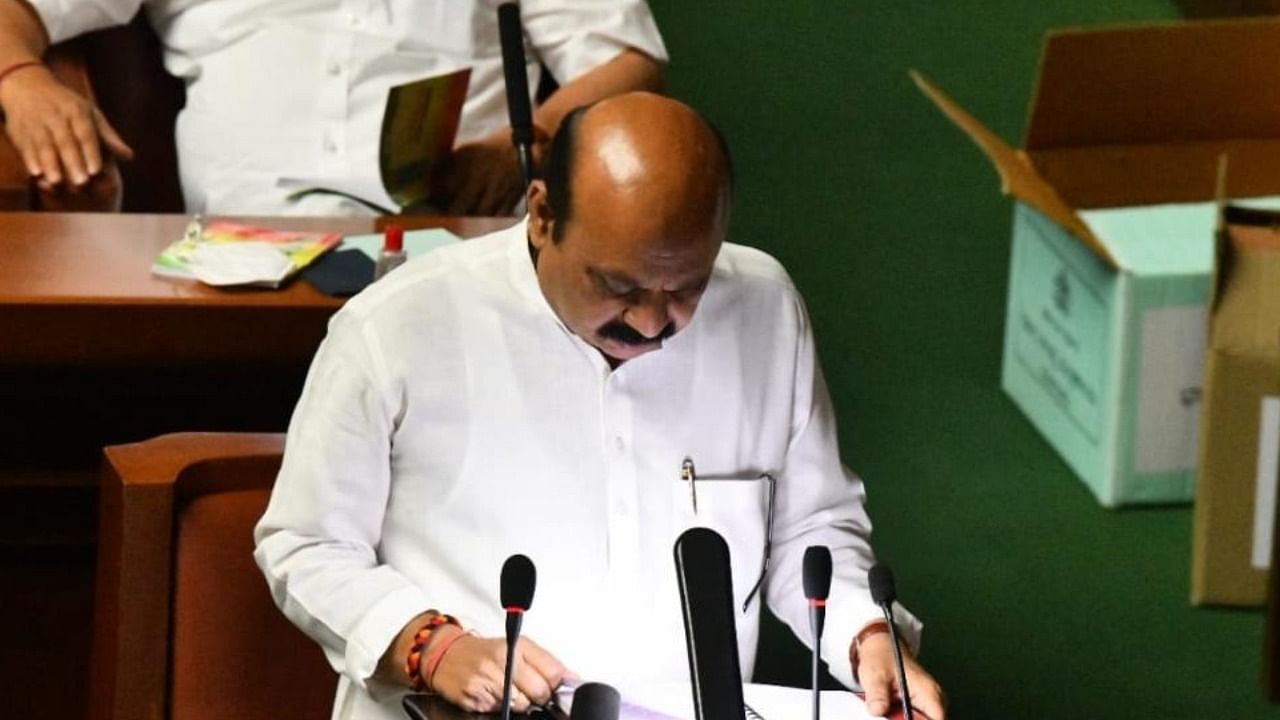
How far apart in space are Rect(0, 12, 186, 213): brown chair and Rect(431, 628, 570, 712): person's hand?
167 centimetres

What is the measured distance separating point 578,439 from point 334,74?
5.21ft

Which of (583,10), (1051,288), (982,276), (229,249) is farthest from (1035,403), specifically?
(982,276)

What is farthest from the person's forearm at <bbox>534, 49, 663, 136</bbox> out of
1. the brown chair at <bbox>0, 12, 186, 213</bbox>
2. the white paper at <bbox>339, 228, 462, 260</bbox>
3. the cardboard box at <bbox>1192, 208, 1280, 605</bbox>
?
the cardboard box at <bbox>1192, 208, 1280, 605</bbox>

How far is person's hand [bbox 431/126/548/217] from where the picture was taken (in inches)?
134

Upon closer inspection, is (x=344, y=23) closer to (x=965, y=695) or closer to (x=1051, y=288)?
(x=965, y=695)

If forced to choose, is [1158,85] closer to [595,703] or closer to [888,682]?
[595,703]

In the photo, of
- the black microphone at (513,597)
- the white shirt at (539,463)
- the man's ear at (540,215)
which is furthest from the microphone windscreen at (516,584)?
the man's ear at (540,215)

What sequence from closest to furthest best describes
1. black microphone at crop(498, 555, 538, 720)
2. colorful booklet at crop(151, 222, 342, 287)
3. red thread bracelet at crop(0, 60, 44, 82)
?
black microphone at crop(498, 555, 538, 720), colorful booklet at crop(151, 222, 342, 287), red thread bracelet at crop(0, 60, 44, 82)

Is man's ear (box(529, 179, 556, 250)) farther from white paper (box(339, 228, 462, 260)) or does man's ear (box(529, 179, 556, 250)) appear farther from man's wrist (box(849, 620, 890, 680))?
white paper (box(339, 228, 462, 260))

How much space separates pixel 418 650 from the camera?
2.02 m

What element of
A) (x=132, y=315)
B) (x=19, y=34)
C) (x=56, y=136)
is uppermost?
(x=19, y=34)

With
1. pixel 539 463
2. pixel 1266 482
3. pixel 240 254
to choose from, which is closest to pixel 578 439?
pixel 539 463

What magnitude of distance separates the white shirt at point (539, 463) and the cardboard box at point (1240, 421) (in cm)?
86

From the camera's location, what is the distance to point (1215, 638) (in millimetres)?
3568
